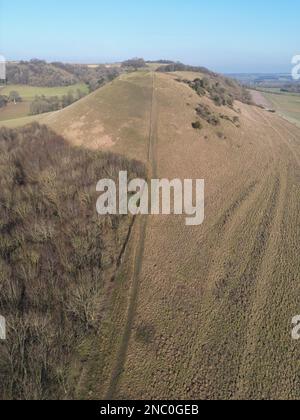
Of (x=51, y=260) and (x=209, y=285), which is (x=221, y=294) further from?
(x=51, y=260)

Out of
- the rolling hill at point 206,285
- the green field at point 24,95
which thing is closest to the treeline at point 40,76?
the green field at point 24,95

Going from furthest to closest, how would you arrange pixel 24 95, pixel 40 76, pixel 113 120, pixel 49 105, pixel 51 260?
pixel 40 76, pixel 24 95, pixel 49 105, pixel 113 120, pixel 51 260

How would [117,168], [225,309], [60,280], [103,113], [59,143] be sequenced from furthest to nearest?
1. [103,113]
2. [59,143]
3. [117,168]
4. [225,309]
5. [60,280]

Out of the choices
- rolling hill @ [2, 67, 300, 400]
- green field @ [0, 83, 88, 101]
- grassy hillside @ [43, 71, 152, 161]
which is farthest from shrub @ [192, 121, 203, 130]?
green field @ [0, 83, 88, 101]

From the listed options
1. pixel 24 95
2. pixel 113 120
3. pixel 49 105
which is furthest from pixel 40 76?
pixel 113 120

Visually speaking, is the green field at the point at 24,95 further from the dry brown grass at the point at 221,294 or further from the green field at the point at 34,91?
the dry brown grass at the point at 221,294

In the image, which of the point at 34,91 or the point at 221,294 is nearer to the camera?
the point at 221,294

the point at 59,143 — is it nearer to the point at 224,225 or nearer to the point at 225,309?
the point at 224,225
